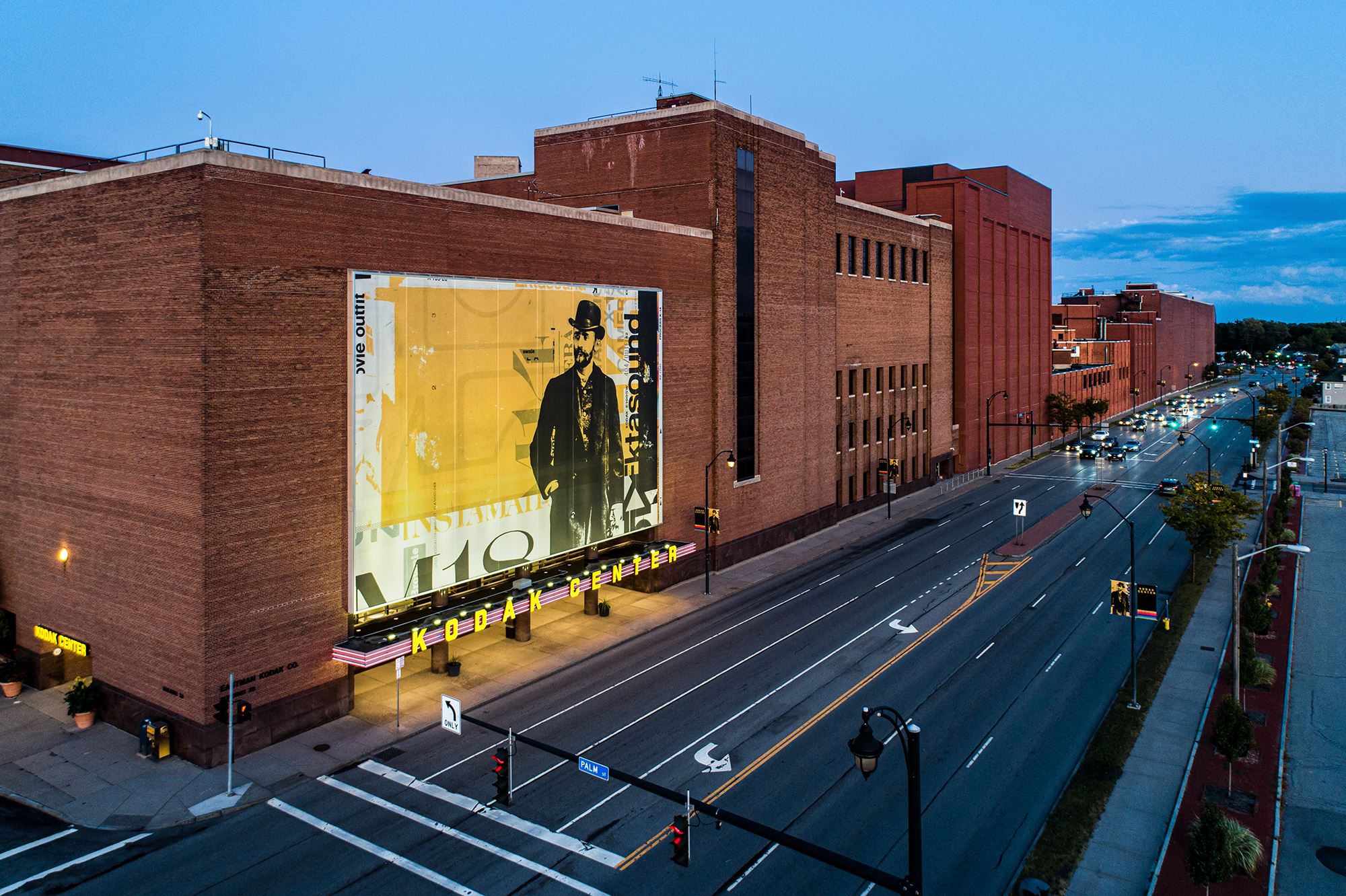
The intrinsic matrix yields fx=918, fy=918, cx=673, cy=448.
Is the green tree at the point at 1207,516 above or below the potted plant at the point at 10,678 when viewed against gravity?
above

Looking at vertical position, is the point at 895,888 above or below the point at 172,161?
below

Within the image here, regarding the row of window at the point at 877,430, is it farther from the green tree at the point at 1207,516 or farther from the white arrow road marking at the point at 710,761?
the white arrow road marking at the point at 710,761

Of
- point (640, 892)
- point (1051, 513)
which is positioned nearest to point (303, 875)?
point (640, 892)

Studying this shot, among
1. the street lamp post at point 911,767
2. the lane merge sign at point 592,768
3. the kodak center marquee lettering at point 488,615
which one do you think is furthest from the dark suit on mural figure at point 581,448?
the street lamp post at point 911,767

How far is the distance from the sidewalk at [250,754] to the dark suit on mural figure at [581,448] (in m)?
4.38

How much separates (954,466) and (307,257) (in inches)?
2679

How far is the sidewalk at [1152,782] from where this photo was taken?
21031 mm

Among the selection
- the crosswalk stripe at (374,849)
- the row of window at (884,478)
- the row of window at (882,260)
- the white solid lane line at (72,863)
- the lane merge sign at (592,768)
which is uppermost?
the row of window at (882,260)

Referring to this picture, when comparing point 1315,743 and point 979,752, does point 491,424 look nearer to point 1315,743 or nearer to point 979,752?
point 979,752

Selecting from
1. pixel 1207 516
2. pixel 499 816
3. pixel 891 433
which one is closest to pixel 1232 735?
pixel 499 816

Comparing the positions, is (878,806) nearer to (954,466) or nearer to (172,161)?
(172,161)

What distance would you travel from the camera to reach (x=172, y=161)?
2631 centimetres

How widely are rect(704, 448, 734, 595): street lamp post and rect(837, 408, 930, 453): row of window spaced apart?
53.9 ft

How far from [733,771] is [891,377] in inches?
1973
